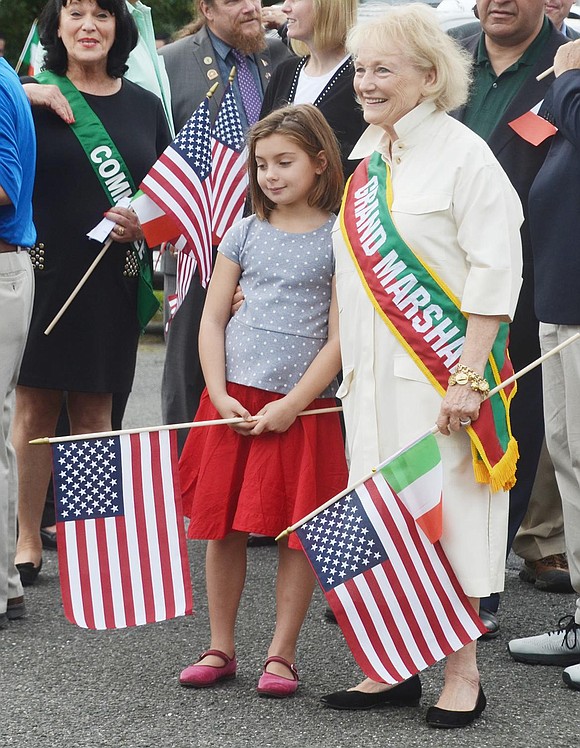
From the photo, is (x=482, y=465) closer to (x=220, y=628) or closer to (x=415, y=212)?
(x=415, y=212)

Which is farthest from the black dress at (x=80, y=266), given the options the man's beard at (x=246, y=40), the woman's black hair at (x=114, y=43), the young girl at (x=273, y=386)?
the young girl at (x=273, y=386)

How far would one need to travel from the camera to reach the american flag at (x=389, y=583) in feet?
12.7

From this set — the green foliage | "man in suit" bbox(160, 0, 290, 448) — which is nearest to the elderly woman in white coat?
"man in suit" bbox(160, 0, 290, 448)

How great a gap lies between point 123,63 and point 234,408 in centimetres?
193

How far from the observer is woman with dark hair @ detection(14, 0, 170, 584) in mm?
5301

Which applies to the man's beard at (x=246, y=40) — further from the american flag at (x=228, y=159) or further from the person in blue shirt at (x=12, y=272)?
the person in blue shirt at (x=12, y=272)

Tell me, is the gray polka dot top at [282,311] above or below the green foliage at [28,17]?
below

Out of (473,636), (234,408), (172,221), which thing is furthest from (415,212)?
(172,221)

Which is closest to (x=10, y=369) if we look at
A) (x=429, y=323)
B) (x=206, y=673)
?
(x=206, y=673)

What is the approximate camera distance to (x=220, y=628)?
14.2 feet

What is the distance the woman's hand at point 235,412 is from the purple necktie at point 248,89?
7.12ft

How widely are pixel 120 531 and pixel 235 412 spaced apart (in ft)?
1.63

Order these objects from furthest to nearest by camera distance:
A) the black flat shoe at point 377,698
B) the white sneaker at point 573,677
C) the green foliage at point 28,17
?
the green foliage at point 28,17
the white sneaker at point 573,677
the black flat shoe at point 377,698

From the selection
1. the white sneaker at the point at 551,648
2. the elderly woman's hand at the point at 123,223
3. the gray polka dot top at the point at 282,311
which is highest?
the elderly woman's hand at the point at 123,223
